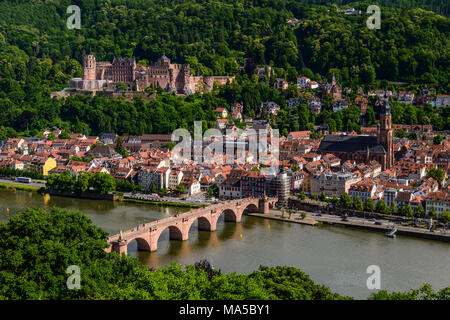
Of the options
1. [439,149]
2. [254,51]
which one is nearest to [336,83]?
[254,51]

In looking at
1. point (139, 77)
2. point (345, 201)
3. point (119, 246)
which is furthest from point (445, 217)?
point (139, 77)

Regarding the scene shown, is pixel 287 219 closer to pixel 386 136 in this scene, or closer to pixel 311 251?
pixel 311 251

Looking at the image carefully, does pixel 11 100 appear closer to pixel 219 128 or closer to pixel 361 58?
pixel 219 128

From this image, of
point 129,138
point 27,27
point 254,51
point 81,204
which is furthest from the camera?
point 27,27

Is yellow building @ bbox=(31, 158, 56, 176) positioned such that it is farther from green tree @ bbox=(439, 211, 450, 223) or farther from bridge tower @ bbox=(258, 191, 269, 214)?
green tree @ bbox=(439, 211, 450, 223)

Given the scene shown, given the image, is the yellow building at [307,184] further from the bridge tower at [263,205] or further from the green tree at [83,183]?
the green tree at [83,183]

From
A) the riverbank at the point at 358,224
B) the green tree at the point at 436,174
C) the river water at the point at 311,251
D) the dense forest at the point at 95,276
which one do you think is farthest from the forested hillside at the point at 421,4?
the dense forest at the point at 95,276
